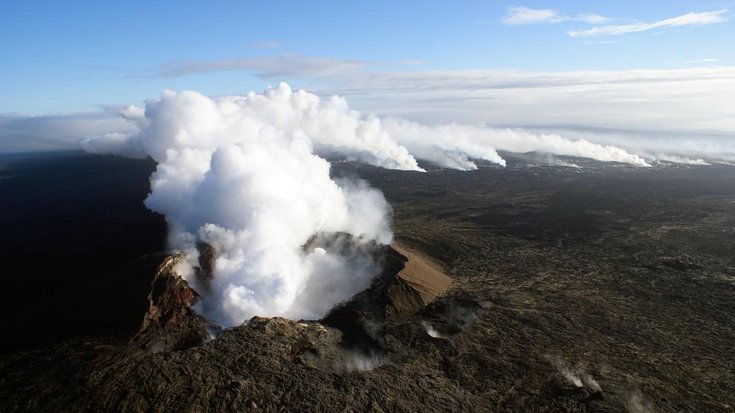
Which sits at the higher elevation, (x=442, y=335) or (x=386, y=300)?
(x=386, y=300)

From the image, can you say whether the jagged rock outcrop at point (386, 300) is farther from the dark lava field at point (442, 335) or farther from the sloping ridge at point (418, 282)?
the dark lava field at point (442, 335)

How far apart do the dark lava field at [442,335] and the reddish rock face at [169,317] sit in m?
0.75

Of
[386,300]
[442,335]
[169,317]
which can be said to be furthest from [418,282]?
[169,317]

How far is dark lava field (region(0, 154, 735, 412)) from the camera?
74.9 feet

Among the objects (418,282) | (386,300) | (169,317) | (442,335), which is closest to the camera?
(169,317)

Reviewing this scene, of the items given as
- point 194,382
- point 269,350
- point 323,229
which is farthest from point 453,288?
point 194,382

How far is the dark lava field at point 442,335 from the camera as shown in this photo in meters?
22.8

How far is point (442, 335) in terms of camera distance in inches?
1208

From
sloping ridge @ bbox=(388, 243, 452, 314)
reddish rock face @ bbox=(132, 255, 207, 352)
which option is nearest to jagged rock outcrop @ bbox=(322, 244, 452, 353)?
sloping ridge @ bbox=(388, 243, 452, 314)

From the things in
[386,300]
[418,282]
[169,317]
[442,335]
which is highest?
[169,317]

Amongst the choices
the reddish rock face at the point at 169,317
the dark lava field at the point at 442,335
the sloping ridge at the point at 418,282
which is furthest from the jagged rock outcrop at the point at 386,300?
the reddish rock face at the point at 169,317

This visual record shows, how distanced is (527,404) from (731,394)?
1110 centimetres

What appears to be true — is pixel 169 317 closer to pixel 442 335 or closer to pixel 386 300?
pixel 386 300

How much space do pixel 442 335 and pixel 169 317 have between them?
16.7 m
